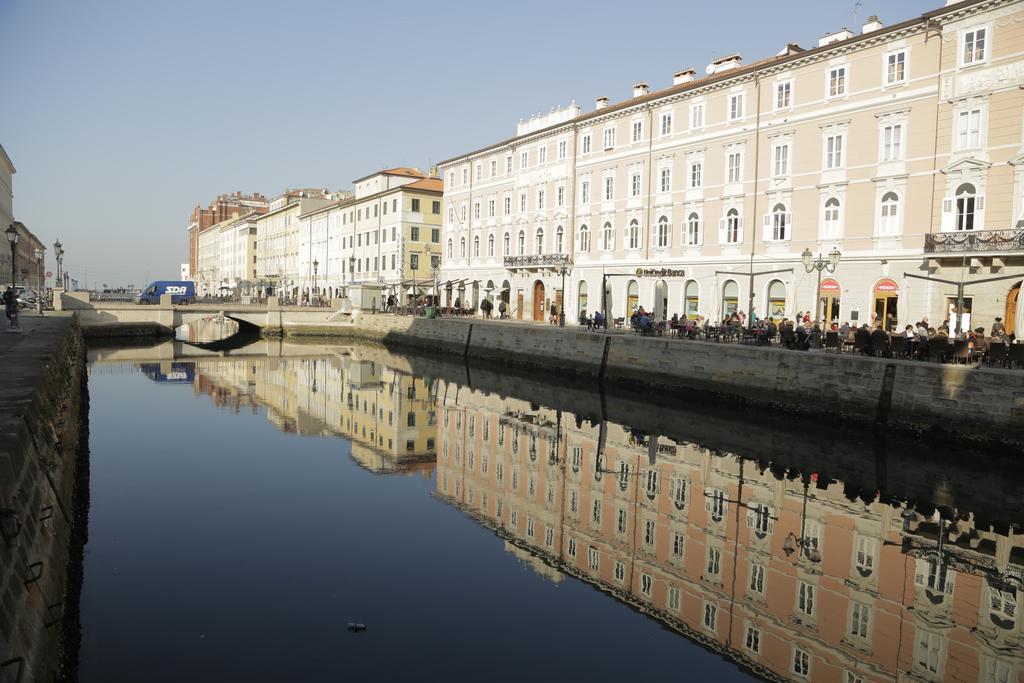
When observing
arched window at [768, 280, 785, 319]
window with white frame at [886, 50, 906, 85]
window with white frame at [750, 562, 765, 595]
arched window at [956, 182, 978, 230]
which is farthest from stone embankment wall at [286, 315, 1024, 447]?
window with white frame at [886, 50, 906, 85]

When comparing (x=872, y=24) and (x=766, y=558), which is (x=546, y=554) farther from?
(x=872, y=24)

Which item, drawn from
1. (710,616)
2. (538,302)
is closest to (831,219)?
(538,302)

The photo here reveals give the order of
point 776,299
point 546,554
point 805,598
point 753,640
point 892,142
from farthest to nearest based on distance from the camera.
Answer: point 776,299 → point 892,142 → point 546,554 → point 805,598 → point 753,640

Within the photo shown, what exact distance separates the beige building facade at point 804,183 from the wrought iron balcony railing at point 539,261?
12 centimetres

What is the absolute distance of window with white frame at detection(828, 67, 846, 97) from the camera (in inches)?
1329

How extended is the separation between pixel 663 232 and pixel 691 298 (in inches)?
176

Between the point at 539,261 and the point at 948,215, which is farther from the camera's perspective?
the point at 539,261

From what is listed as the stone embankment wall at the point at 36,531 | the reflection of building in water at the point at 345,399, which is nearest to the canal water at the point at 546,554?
the reflection of building in water at the point at 345,399

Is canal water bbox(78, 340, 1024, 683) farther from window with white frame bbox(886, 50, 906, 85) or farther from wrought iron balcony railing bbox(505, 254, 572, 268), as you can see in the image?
wrought iron balcony railing bbox(505, 254, 572, 268)

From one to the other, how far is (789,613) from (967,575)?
3699 millimetres

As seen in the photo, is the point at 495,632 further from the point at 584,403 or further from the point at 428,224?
the point at 428,224

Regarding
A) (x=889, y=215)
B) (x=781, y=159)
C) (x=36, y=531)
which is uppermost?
(x=781, y=159)

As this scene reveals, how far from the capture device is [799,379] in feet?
81.9

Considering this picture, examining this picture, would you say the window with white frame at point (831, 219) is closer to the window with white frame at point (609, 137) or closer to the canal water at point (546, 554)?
the canal water at point (546, 554)
